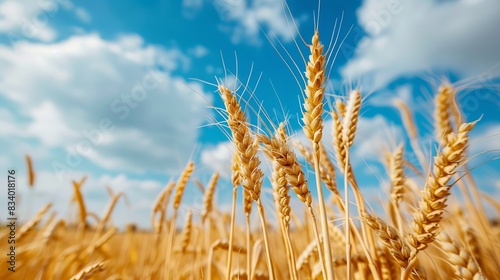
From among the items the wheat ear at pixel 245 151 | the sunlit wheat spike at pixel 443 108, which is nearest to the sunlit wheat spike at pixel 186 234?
the wheat ear at pixel 245 151

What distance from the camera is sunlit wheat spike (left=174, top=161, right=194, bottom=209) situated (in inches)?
74.8

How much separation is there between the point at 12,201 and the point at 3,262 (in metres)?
0.73

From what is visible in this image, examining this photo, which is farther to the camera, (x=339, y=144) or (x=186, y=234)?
(x=186, y=234)

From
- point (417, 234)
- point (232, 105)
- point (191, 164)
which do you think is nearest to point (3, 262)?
point (191, 164)

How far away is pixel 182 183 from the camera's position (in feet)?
6.30

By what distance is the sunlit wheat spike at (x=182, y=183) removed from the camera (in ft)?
6.23

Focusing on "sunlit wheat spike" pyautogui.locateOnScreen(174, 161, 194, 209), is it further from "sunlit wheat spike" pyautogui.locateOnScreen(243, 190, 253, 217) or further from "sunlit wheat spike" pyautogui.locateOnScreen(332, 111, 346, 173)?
"sunlit wheat spike" pyautogui.locateOnScreen(332, 111, 346, 173)

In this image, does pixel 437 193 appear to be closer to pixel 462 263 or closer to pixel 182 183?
pixel 462 263

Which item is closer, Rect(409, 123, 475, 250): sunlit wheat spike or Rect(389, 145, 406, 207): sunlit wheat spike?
Rect(409, 123, 475, 250): sunlit wheat spike

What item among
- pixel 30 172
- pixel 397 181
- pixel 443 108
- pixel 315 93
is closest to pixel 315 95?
pixel 315 93

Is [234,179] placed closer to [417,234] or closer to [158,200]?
[417,234]

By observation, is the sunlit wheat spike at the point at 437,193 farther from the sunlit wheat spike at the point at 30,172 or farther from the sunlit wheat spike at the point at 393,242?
the sunlit wheat spike at the point at 30,172

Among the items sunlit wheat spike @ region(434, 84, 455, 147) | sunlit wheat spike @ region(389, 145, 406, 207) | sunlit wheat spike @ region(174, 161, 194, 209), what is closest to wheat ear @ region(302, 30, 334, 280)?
sunlit wheat spike @ region(389, 145, 406, 207)

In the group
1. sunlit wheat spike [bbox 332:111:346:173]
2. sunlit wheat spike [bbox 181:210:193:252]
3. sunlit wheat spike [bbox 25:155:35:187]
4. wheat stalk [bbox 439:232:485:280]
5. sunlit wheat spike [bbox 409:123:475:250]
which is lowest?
wheat stalk [bbox 439:232:485:280]
